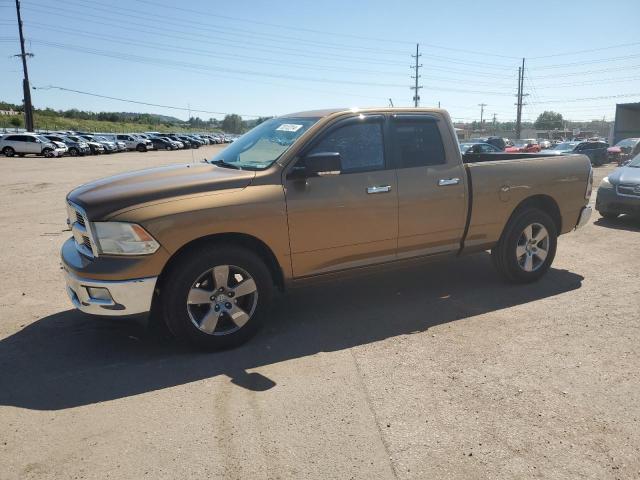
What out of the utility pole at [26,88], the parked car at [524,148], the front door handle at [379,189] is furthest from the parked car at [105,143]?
the front door handle at [379,189]

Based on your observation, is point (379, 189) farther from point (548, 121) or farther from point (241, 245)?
point (548, 121)

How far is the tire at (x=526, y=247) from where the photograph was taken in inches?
223

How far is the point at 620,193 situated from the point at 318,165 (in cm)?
774

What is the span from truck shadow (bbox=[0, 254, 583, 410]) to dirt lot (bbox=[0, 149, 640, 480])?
19 mm

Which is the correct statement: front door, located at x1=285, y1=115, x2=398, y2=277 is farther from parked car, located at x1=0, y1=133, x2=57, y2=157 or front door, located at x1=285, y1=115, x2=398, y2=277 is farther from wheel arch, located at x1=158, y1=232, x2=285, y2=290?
parked car, located at x1=0, y1=133, x2=57, y2=157

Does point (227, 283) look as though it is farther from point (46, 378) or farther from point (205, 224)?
point (46, 378)

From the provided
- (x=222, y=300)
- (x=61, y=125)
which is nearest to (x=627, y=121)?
(x=222, y=300)

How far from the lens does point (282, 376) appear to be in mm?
3734

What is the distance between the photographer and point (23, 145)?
1479 inches

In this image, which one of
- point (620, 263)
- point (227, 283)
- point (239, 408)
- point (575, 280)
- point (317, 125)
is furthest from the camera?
point (620, 263)

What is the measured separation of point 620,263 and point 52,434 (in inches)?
267

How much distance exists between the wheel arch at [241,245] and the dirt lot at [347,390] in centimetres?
58

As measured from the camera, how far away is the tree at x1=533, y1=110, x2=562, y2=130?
433ft

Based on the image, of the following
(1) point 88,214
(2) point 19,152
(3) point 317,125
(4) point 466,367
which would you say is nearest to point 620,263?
Result: (4) point 466,367
